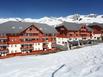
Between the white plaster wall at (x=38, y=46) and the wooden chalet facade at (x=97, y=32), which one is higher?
the wooden chalet facade at (x=97, y=32)

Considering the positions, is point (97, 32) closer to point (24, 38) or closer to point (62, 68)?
point (24, 38)

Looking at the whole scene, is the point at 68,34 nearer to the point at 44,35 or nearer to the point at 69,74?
the point at 44,35

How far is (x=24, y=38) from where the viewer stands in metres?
65.1

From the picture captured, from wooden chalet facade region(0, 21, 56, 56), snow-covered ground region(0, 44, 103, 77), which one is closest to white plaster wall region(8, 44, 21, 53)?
wooden chalet facade region(0, 21, 56, 56)

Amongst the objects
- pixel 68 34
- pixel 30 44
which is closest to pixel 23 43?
pixel 30 44

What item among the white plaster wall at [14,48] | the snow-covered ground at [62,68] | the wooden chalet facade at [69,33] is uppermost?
the wooden chalet facade at [69,33]

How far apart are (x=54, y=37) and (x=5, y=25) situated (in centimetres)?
1982

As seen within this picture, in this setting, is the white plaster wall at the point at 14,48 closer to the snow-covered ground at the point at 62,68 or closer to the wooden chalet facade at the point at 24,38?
the wooden chalet facade at the point at 24,38

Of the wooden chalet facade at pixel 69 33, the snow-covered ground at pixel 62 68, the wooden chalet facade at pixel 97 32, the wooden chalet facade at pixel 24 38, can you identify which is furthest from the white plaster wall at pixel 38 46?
the wooden chalet facade at pixel 97 32

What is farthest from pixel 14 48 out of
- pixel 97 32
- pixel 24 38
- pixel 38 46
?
pixel 97 32

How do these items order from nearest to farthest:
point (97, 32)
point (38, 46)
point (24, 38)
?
point (24, 38) < point (38, 46) < point (97, 32)

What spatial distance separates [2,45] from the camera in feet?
193

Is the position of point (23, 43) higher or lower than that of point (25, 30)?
lower

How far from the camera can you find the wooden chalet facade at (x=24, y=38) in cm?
6031
